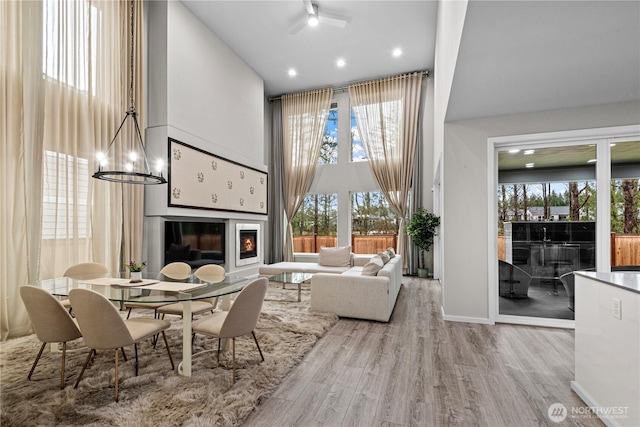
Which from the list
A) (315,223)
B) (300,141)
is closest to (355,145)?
(300,141)

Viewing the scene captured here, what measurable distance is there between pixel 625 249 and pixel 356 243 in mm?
5005

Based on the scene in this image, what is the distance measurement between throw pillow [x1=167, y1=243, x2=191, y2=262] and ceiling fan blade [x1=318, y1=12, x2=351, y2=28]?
13.5ft

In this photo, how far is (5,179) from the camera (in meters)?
3.10

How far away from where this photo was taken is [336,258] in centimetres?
641

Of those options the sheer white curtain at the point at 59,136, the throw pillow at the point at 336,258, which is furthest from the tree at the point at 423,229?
the sheer white curtain at the point at 59,136

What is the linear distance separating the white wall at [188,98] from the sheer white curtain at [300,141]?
1.79m

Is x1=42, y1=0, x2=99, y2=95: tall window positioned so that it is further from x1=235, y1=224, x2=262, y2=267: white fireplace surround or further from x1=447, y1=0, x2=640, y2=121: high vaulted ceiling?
x1=447, y1=0, x2=640, y2=121: high vaulted ceiling

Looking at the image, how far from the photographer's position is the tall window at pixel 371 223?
288 inches

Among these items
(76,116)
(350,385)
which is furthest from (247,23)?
(350,385)

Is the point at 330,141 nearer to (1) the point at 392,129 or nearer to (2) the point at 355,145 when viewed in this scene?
(2) the point at 355,145

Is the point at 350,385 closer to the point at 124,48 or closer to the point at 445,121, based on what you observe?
the point at 445,121

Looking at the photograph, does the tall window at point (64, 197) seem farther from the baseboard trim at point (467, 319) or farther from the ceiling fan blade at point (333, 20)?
the baseboard trim at point (467, 319)

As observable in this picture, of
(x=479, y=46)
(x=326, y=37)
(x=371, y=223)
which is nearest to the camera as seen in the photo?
(x=479, y=46)

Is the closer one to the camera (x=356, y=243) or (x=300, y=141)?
(x=356, y=243)
